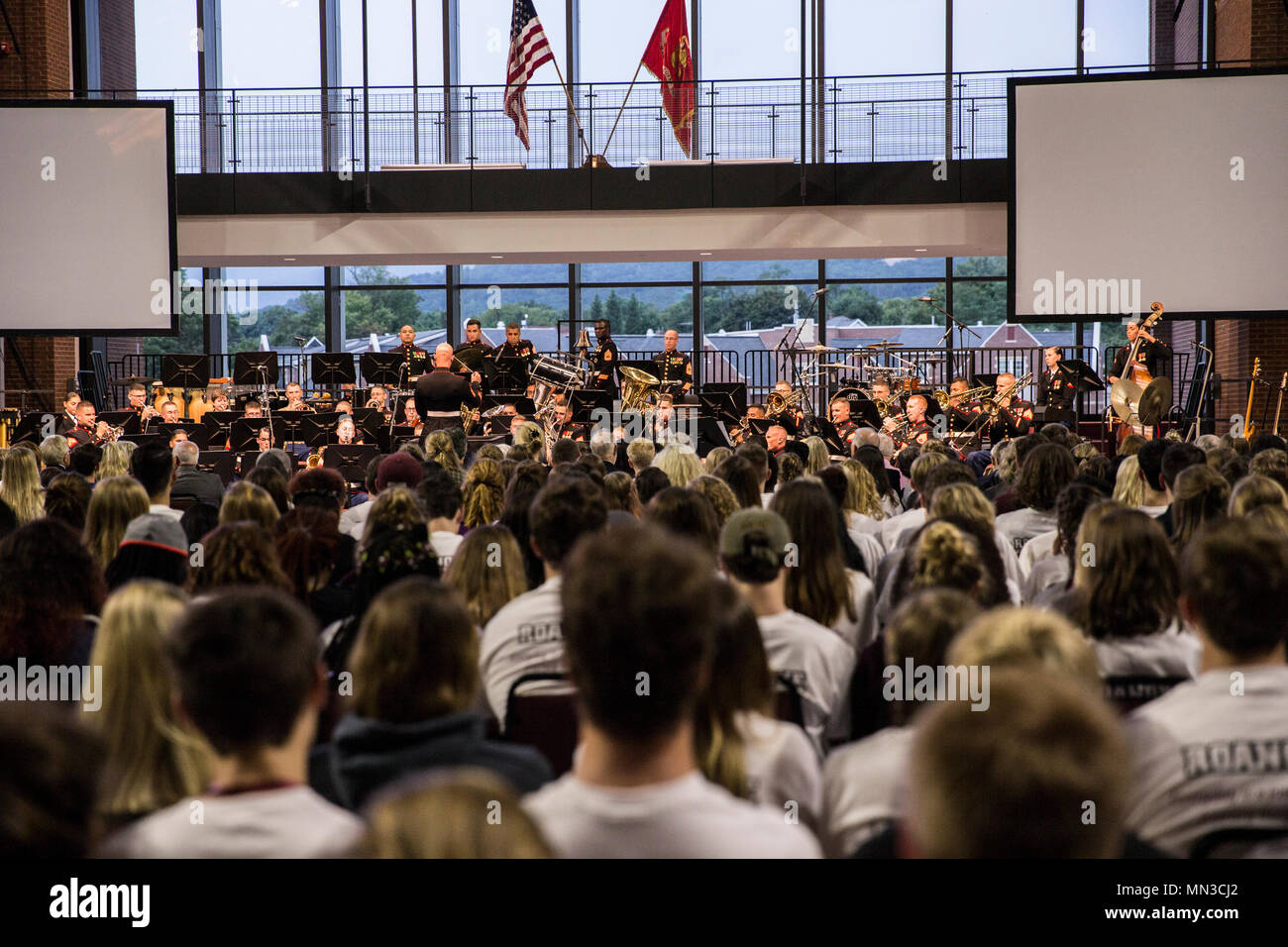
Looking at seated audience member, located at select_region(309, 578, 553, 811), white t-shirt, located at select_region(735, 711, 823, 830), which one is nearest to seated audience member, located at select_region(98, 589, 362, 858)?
seated audience member, located at select_region(309, 578, 553, 811)

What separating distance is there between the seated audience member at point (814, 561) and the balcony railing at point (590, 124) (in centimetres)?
1384

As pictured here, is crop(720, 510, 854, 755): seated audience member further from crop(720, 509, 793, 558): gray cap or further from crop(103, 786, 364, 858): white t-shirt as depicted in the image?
crop(103, 786, 364, 858): white t-shirt

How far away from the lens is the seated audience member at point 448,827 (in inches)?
43.6

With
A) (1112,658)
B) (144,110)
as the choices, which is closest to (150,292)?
(144,110)

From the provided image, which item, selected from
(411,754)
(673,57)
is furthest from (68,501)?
(673,57)

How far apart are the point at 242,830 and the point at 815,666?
5.22 feet

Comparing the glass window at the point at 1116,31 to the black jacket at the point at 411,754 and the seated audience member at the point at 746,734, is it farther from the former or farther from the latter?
the black jacket at the point at 411,754

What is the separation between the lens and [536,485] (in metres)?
4.96

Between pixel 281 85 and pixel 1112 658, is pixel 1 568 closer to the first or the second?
pixel 1112 658

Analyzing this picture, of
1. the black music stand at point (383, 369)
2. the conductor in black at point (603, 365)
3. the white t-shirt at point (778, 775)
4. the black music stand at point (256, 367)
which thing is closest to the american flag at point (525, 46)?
the conductor in black at point (603, 365)

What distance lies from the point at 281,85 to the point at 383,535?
1754cm

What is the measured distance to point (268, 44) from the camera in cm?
1953

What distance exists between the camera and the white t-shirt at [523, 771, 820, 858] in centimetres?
163
